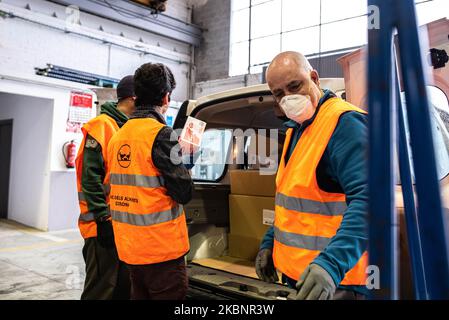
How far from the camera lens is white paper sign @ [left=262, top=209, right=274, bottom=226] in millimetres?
2963

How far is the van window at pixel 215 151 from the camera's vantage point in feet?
12.4

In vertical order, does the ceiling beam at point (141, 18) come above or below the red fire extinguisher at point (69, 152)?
above

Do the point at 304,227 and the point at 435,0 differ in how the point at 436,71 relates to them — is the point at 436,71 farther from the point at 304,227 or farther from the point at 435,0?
the point at 435,0

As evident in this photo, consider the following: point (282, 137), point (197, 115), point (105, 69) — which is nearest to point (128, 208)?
point (197, 115)

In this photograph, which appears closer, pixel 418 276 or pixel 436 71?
pixel 418 276

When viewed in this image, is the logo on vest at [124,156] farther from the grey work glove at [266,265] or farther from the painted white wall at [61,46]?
the painted white wall at [61,46]

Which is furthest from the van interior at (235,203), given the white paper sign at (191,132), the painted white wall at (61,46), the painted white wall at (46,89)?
the painted white wall at (61,46)

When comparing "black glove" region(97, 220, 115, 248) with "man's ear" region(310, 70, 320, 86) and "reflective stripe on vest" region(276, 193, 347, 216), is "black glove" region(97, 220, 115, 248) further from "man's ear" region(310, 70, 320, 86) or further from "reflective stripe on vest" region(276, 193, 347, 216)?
"man's ear" region(310, 70, 320, 86)

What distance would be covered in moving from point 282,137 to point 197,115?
103 cm

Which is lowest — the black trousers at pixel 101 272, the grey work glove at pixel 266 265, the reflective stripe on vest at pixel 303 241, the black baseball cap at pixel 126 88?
the black trousers at pixel 101 272

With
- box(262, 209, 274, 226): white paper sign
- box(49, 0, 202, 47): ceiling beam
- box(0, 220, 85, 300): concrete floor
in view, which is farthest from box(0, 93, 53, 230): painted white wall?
box(262, 209, 274, 226): white paper sign

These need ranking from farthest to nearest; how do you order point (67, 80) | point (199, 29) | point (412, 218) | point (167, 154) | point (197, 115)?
1. point (199, 29)
2. point (67, 80)
3. point (197, 115)
4. point (167, 154)
5. point (412, 218)

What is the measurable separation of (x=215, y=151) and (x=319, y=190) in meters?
2.85

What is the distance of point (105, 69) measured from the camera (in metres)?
9.11
